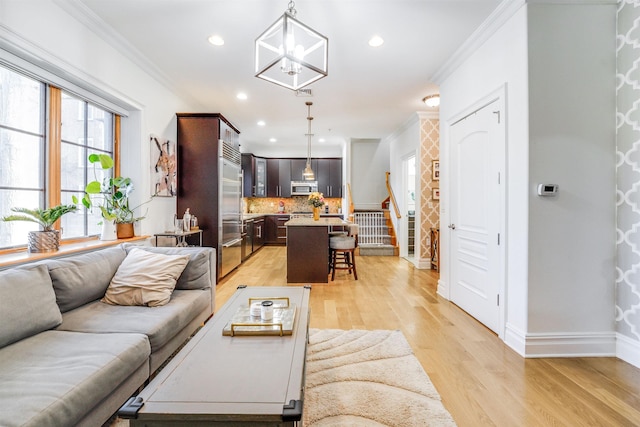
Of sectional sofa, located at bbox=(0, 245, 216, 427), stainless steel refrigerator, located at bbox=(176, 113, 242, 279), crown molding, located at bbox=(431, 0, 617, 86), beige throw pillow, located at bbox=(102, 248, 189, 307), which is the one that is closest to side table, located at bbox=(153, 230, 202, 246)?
stainless steel refrigerator, located at bbox=(176, 113, 242, 279)

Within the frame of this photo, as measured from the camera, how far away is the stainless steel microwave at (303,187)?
27.9 feet

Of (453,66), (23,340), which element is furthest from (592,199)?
(23,340)

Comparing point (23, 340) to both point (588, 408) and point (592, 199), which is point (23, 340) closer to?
point (588, 408)

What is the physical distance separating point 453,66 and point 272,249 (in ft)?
18.9

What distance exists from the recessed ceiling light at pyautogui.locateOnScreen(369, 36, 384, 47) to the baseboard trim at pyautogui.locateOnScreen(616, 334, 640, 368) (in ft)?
10.7

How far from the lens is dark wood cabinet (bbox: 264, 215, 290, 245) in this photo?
26.9 feet

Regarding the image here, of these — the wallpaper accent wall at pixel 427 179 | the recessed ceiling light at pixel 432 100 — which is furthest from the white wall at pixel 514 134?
the wallpaper accent wall at pixel 427 179

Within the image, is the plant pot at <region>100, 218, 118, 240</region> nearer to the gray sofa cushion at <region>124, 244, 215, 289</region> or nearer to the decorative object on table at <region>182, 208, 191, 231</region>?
the gray sofa cushion at <region>124, 244, 215, 289</region>

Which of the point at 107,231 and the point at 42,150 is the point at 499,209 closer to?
the point at 107,231

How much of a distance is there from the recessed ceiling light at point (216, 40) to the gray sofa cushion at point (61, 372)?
275 centimetres

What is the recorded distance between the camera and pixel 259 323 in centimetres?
159

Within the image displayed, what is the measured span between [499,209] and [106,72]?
12.9 ft

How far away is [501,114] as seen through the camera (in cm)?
259

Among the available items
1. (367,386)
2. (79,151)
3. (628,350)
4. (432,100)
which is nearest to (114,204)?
(79,151)
